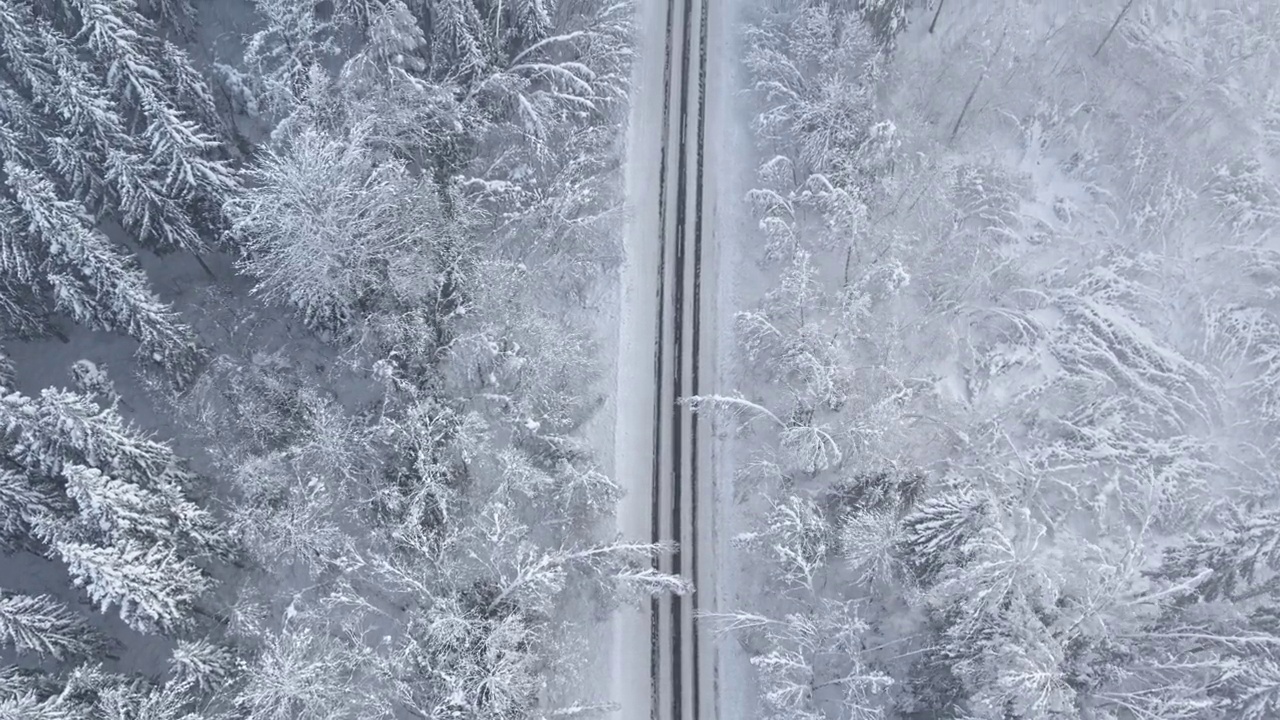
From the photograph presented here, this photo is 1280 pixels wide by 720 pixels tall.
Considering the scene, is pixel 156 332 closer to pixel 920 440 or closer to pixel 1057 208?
pixel 920 440

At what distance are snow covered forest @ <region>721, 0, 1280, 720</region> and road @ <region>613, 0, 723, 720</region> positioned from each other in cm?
191

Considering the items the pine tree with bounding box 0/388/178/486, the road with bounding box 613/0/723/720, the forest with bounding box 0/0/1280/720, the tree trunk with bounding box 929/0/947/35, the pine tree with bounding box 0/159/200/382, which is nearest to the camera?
the pine tree with bounding box 0/388/178/486

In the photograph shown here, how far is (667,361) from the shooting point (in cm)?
3312

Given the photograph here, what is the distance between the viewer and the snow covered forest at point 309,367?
23.5 meters

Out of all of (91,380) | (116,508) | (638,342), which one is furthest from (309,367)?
(638,342)

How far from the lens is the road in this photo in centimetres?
2838

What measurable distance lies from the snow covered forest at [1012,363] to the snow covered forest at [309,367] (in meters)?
7.52

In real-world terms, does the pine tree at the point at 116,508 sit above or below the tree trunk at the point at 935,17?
below

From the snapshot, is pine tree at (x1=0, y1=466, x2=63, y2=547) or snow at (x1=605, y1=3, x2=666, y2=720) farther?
snow at (x1=605, y1=3, x2=666, y2=720)

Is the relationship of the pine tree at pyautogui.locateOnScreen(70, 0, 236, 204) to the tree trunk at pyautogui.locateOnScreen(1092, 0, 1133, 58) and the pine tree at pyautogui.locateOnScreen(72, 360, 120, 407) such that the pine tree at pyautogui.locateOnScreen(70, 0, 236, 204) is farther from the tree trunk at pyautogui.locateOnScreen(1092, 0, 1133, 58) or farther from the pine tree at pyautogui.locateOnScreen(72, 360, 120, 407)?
the tree trunk at pyautogui.locateOnScreen(1092, 0, 1133, 58)

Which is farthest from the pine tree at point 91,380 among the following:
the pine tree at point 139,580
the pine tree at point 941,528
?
the pine tree at point 941,528

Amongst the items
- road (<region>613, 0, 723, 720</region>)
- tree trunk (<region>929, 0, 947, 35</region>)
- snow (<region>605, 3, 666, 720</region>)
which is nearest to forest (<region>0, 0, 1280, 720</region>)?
snow (<region>605, 3, 666, 720</region>)

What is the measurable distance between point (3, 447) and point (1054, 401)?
128 ft

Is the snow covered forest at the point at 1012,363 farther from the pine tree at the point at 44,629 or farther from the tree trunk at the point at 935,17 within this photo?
the pine tree at the point at 44,629
